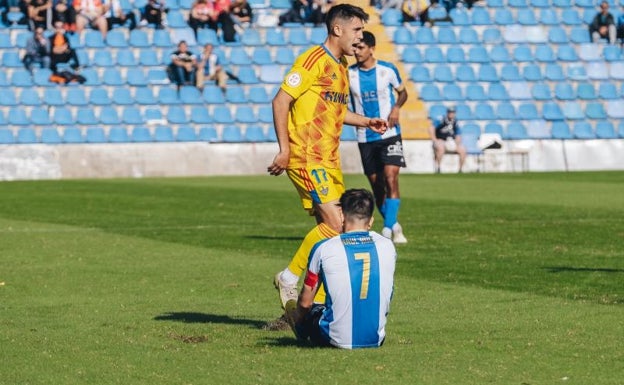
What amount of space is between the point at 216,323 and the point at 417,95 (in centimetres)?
3007

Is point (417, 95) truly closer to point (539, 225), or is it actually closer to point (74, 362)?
point (539, 225)

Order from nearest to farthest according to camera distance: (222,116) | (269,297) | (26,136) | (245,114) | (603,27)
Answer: (269,297)
(26,136)
(222,116)
(245,114)
(603,27)

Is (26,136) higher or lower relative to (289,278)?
higher

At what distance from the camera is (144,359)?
746 cm

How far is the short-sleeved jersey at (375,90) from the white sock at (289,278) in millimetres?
7235

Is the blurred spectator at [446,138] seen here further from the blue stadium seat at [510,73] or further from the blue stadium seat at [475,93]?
the blue stadium seat at [510,73]

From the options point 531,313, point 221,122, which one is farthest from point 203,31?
point 531,313

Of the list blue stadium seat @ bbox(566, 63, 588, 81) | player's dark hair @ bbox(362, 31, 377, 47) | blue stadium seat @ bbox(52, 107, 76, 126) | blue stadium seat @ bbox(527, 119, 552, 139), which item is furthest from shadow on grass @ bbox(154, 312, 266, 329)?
blue stadium seat @ bbox(566, 63, 588, 81)

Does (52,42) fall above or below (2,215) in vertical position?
above

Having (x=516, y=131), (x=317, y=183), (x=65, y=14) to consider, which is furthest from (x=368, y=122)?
(x=516, y=131)

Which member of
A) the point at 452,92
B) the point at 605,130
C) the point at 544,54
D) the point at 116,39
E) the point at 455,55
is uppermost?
the point at 116,39

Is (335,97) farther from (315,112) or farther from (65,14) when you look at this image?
(65,14)

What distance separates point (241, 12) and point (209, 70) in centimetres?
238

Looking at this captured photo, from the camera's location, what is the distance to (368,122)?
9.38m
